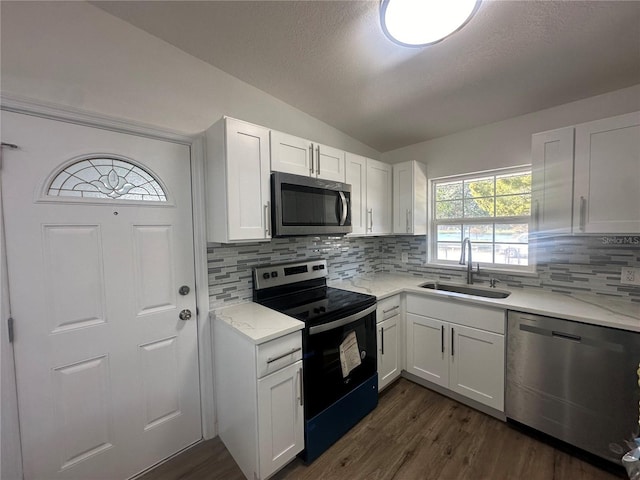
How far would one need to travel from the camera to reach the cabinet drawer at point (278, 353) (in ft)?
4.61

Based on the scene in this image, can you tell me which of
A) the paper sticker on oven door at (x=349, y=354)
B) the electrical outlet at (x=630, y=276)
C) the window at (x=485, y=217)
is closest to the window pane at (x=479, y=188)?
the window at (x=485, y=217)

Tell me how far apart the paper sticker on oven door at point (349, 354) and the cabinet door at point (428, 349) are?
692 mm

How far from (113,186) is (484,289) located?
2.92 m

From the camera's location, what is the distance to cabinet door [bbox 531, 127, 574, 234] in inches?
70.8

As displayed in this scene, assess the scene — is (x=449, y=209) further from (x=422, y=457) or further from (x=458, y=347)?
(x=422, y=457)

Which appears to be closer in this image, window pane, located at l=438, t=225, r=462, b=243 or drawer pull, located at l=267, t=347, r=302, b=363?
drawer pull, located at l=267, t=347, r=302, b=363

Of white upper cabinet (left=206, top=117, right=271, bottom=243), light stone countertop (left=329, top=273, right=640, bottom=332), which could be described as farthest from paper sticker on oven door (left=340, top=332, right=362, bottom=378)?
white upper cabinet (left=206, top=117, right=271, bottom=243)

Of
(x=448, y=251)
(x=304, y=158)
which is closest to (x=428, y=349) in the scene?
(x=448, y=251)

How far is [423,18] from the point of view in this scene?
3.81ft

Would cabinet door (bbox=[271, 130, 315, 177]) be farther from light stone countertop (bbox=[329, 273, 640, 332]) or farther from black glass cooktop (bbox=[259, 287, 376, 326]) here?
light stone countertop (bbox=[329, 273, 640, 332])

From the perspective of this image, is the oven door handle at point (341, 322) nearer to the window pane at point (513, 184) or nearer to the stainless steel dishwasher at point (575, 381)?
the stainless steel dishwasher at point (575, 381)

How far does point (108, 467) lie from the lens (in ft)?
4.90

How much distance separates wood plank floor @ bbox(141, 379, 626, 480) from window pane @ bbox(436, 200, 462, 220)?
1.79 m

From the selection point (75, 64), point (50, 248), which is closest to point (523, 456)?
point (50, 248)
